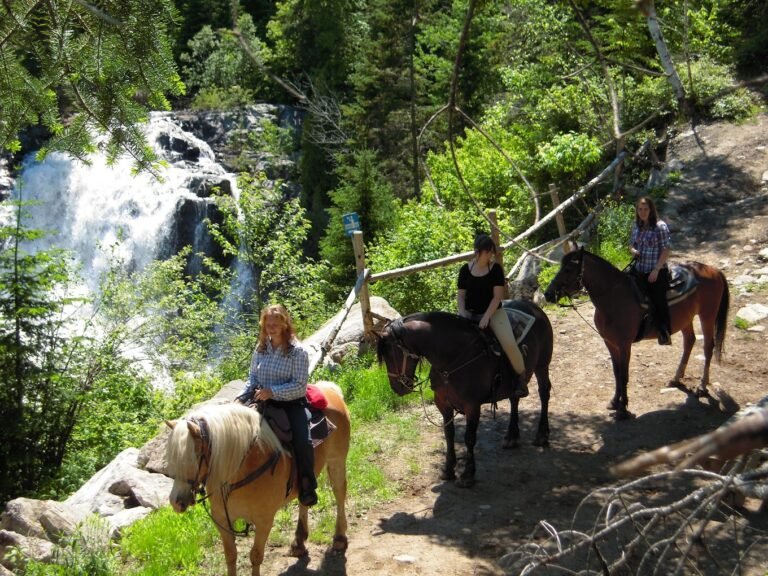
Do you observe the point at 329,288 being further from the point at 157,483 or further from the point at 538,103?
the point at 157,483

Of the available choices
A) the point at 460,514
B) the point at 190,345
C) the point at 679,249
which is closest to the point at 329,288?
the point at 190,345

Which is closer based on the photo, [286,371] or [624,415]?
[286,371]

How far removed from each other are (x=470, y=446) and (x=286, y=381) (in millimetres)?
2283

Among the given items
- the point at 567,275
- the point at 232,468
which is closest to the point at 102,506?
the point at 232,468

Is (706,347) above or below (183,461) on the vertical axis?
below

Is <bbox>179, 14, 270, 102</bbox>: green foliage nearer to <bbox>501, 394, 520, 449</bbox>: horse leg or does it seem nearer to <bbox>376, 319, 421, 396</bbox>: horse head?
<bbox>501, 394, 520, 449</bbox>: horse leg

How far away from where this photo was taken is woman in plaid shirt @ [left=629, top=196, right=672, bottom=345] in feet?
26.3

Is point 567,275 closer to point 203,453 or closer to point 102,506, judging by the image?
point 203,453

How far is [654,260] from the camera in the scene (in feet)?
26.7

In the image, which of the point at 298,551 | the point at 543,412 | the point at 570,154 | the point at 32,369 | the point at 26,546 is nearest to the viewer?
the point at 298,551

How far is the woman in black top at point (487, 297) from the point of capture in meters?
6.80

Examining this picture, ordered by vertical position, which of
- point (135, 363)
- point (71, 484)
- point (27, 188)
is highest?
point (27, 188)

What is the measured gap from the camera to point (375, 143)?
2611 cm

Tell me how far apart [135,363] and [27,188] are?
15068mm
